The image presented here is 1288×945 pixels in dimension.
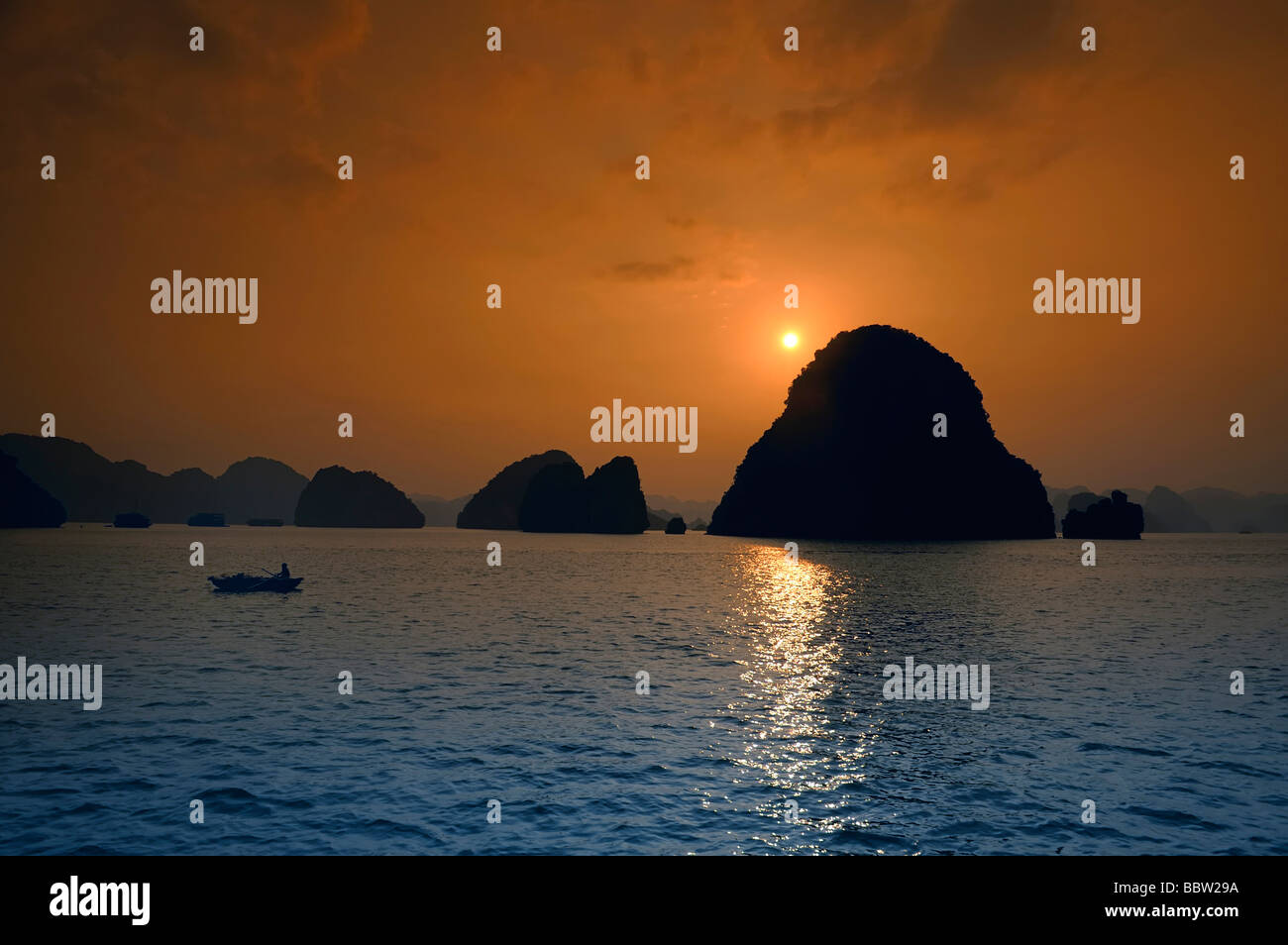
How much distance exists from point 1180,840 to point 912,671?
19926 millimetres

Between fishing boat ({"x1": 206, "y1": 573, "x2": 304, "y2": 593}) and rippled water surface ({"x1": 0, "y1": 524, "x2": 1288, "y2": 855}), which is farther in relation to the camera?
fishing boat ({"x1": 206, "y1": 573, "x2": 304, "y2": 593})

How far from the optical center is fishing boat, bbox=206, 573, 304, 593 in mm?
72250

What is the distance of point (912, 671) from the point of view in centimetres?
3541

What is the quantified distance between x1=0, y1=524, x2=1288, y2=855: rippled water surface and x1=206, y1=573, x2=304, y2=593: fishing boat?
14797 millimetres

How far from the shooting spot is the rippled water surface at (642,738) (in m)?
16.2

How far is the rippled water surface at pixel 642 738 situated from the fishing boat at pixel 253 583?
14.8 meters

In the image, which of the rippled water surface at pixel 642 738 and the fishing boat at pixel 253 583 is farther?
the fishing boat at pixel 253 583

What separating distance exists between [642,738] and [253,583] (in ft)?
208
